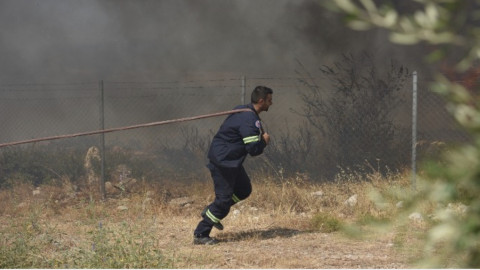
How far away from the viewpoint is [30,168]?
33.3ft

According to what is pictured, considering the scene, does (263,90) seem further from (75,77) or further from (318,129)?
(75,77)

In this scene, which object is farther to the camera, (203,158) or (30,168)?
(203,158)

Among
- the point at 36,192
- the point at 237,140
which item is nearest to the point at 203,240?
the point at 237,140

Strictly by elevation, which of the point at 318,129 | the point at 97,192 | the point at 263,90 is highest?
the point at 263,90

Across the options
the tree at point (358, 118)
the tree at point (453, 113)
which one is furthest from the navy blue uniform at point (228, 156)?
the tree at point (453, 113)

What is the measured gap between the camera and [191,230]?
6777 mm

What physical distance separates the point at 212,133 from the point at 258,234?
4.91m

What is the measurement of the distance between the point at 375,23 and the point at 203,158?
983 cm

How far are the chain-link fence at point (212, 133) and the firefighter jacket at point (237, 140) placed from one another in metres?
2.23

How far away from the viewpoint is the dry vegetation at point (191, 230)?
490cm

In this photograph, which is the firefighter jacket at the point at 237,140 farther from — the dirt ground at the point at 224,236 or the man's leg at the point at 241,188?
the dirt ground at the point at 224,236

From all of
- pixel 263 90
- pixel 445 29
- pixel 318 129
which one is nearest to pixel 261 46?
pixel 318 129

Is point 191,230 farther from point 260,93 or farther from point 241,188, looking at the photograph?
point 260,93

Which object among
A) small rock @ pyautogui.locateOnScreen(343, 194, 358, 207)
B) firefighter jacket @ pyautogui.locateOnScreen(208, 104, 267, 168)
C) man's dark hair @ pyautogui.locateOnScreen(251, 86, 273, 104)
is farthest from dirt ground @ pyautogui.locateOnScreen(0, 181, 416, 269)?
man's dark hair @ pyautogui.locateOnScreen(251, 86, 273, 104)
